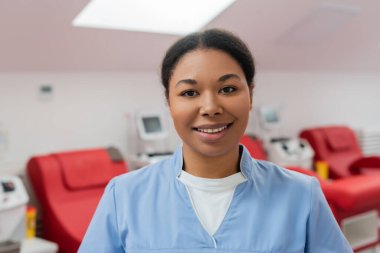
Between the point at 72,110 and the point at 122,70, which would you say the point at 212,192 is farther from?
the point at 122,70

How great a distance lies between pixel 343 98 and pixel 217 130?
4626 mm

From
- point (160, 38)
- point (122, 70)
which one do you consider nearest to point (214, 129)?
point (160, 38)

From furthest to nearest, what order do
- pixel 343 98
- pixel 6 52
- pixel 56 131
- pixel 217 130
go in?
1. pixel 343 98
2. pixel 56 131
3. pixel 6 52
4. pixel 217 130

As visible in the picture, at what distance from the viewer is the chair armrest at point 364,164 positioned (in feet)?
12.9

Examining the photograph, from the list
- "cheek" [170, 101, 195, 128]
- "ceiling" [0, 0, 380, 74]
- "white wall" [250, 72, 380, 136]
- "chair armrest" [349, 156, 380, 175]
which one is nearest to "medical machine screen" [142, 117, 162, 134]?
"ceiling" [0, 0, 380, 74]

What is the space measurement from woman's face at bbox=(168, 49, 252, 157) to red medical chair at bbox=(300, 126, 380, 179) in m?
3.46

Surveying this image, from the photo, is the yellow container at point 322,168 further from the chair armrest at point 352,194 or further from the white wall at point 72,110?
the white wall at point 72,110

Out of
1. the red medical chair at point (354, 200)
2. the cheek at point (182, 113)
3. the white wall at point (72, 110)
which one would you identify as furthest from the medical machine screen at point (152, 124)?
the cheek at point (182, 113)

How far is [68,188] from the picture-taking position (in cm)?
296

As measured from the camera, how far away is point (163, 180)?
46.5 inches

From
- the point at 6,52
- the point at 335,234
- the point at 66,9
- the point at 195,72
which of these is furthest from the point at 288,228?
the point at 6,52

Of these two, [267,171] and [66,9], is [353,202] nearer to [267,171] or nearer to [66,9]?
[267,171]

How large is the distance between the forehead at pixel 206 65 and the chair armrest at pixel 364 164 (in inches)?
127

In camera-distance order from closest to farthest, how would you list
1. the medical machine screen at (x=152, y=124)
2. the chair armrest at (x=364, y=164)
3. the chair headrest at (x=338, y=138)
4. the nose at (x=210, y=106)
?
1. the nose at (x=210, y=106)
2. the medical machine screen at (x=152, y=124)
3. the chair armrest at (x=364, y=164)
4. the chair headrest at (x=338, y=138)
